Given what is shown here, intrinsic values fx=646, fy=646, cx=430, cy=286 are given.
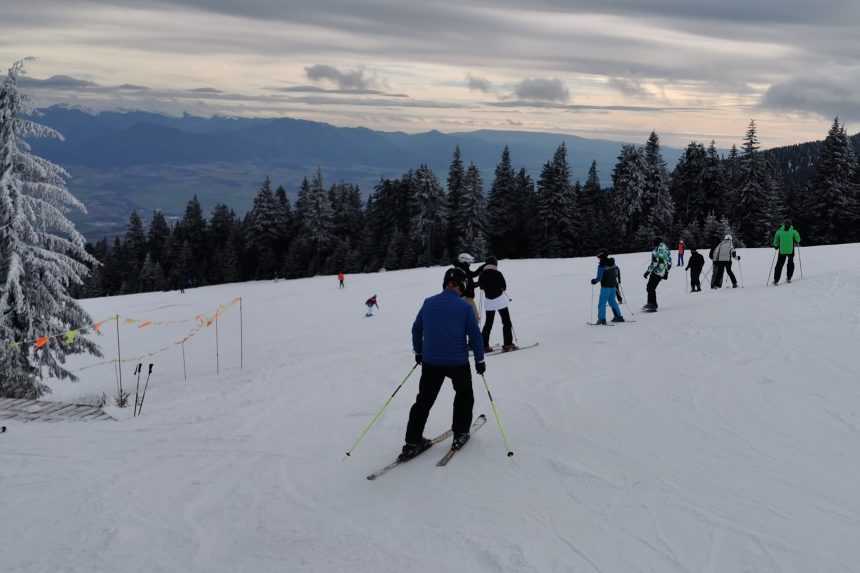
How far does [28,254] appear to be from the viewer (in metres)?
17.7

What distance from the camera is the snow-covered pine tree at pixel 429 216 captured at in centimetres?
7725

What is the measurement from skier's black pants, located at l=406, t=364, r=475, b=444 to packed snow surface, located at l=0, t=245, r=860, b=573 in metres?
0.38

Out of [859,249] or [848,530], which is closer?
[848,530]

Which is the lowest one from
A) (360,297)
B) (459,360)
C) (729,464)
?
(360,297)

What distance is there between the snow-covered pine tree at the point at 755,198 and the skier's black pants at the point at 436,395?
63556 millimetres

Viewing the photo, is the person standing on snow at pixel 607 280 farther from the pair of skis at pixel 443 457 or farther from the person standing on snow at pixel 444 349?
the person standing on snow at pixel 444 349

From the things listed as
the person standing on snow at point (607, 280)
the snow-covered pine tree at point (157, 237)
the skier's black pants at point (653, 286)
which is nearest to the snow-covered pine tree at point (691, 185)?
the skier's black pants at point (653, 286)

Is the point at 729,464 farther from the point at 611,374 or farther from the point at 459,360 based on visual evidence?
the point at 611,374

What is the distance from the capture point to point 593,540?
5289 mm

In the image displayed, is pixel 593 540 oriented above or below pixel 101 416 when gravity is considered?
above

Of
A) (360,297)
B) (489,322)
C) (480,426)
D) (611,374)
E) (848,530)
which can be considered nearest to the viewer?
(848,530)

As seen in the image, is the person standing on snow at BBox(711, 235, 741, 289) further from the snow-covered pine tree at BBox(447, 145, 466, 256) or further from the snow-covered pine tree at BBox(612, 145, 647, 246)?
the snow-covered pine tree at BBox(447, 145, 466, 256)

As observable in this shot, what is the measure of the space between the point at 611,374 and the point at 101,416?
877 centimetres

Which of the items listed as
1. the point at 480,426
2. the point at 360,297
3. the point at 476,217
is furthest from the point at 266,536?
the point at 476,217
